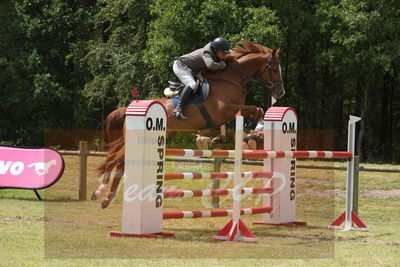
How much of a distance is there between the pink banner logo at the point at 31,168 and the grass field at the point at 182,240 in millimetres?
322

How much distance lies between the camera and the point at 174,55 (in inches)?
909

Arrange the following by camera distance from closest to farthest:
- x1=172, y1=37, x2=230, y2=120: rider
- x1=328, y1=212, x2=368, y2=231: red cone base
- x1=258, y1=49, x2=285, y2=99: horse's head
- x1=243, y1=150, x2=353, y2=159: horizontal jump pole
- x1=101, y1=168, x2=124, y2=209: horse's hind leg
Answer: x1=243, y1=150, x2=353, y2=159: horizontal jump pole
x1=101, y1=168, x2=124, y2=209: horse's hind leg
x1=328, y1=212, x2=368, y2=231: red cone base
x1=172, y1=37, x2=230, y2=120: rider
x1=258, y1=49, x2=285, y2=99: horse's head

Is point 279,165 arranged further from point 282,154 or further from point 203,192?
point 203,192

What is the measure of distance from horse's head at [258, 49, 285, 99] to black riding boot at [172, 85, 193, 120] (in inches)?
45.5

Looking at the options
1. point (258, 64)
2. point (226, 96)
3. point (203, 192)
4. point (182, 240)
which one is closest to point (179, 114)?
point (226, 96)

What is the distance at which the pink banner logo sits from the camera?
12.9 metres

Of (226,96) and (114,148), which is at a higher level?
(226,96)

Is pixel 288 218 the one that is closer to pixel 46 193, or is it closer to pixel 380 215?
pixel 380 215

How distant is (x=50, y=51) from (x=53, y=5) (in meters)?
1.85

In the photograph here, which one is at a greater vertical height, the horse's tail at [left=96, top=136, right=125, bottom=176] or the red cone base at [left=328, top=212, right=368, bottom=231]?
the horse's tail at [left=96, top=136, right=125, bottom=176]

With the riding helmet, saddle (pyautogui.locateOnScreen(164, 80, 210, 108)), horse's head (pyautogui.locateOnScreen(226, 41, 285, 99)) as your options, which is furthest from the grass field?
the riding helmet

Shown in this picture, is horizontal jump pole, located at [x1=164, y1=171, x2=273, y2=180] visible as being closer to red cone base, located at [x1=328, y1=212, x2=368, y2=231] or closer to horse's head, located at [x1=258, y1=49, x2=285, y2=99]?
red cone base, located at [x1=328, y1=212, x2=368, y2=231]

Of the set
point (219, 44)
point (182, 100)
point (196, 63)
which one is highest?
point (219, 44)

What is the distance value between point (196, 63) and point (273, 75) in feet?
3.81
